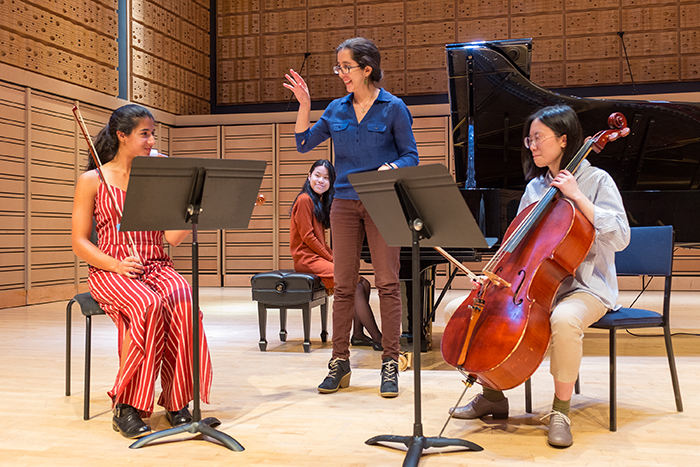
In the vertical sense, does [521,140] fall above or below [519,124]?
below

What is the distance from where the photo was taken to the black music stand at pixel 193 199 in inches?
79.0

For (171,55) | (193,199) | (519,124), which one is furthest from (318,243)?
(171,55)

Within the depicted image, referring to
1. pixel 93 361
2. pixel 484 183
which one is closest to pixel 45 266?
pixel 93 361

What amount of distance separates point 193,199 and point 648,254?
1.94m

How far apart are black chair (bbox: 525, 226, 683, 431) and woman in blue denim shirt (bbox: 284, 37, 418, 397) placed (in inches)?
27.3

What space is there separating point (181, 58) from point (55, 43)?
7.63ft

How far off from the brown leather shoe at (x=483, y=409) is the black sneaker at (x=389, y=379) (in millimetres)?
403

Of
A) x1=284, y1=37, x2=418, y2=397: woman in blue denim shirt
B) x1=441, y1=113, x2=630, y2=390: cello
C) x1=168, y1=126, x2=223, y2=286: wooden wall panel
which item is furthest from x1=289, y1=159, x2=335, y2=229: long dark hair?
x1=168, y1=126, x2=223, y2=286: wooden wall panel

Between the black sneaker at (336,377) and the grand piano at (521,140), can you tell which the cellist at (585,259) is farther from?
the grand piano at (521,140)

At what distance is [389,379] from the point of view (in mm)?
2756

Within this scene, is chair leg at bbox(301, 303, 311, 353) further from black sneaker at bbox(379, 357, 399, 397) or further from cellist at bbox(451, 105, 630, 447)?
cellist at bbox(451, 105, 630, 447)

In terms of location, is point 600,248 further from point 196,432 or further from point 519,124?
point 519,124

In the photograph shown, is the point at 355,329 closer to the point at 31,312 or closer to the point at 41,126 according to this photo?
the point at 31,312

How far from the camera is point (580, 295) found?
222 cm
